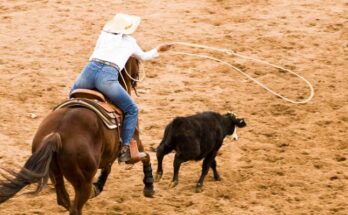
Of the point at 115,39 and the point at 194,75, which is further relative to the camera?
the point at 194,75

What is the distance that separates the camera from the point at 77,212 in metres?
6.98

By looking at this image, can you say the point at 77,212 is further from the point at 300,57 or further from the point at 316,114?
the point at 300,57

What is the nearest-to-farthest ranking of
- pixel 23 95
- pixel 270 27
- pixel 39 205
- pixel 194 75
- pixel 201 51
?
pixel 39 205, pixel 23 95, pixel 194 75, pixel 201 51, pixel 270 27

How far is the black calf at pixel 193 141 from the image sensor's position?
8.53 metres

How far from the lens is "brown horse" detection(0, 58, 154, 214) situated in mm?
6574

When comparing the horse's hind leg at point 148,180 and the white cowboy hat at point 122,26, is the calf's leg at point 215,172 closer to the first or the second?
the horse's hind leg at point 148,180

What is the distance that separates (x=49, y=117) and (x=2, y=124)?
385 cm

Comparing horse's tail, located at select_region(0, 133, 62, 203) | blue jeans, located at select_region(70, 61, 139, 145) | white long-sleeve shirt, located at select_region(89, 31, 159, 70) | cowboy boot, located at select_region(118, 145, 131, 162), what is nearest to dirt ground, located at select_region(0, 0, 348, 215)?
horse's tail, located at select_region(0, 133, 62, 203)

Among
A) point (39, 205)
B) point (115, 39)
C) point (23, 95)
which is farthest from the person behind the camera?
point (23, 95)

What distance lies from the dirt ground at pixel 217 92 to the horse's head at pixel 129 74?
1335mm

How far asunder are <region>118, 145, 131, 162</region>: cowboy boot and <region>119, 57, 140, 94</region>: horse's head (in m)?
0.70

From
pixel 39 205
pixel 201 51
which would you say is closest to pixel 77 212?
pixel 39 205

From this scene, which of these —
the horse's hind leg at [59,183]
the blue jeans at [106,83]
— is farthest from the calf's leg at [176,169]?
the horse's hind leg at [59,183]

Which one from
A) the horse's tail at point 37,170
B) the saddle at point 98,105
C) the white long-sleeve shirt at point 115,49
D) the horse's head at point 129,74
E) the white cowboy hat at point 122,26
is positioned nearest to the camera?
the horse's tail at point 37,170
